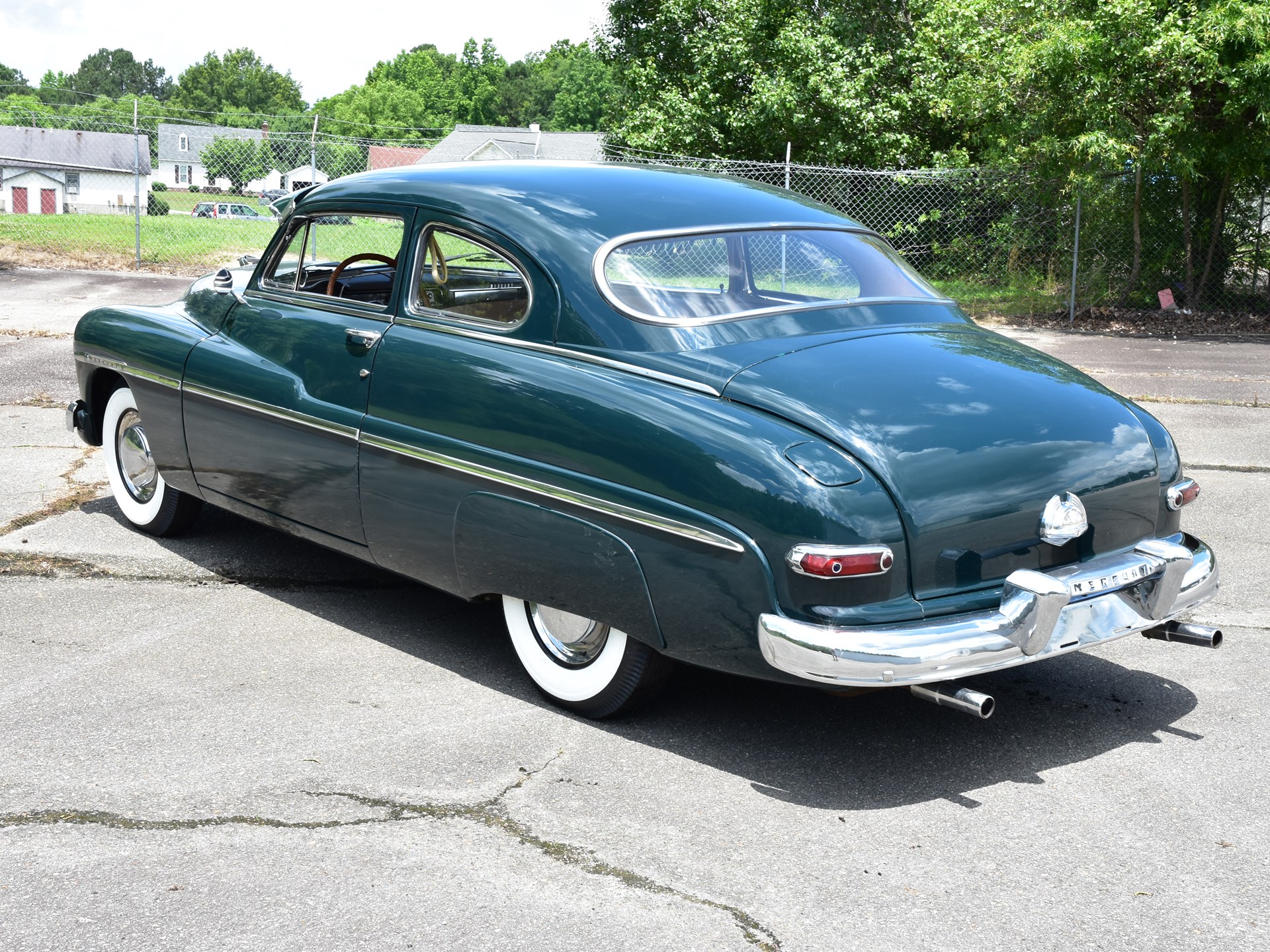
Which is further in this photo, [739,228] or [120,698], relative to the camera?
[739,228]

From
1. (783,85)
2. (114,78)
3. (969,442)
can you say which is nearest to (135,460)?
(969,442)

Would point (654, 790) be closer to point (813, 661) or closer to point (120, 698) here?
point (813, 661)

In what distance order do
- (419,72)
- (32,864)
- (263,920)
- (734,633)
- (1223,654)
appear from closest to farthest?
(263,920)
(32,864)
(734,633)
(1223,654)
(419,72)

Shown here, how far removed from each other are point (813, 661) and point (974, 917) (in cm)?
71

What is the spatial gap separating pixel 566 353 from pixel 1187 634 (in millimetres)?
2123

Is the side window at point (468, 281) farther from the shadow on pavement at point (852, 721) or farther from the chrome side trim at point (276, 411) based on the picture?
the shadow on pavement at point (852, 721)

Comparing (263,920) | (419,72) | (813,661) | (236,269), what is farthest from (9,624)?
(419,72)

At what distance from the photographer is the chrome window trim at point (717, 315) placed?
3.84 meters

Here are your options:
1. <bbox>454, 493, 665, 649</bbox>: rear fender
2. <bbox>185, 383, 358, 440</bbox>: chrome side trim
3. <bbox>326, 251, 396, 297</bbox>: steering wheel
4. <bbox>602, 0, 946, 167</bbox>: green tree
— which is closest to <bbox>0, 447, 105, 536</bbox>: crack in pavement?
<bbox>185, 383, 358, 440</bbox>: chrome side trim

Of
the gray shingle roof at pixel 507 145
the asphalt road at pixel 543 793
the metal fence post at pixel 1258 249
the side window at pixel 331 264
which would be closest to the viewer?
the asphalt road at pixel 543 793

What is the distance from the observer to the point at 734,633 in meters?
3.36

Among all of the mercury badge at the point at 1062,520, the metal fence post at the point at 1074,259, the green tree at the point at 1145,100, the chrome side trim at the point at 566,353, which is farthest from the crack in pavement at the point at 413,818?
the metal fence post at the point at 1074,259

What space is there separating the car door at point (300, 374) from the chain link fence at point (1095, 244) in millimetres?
11131

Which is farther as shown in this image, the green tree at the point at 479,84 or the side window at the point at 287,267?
the green tree at the point at 479,84
